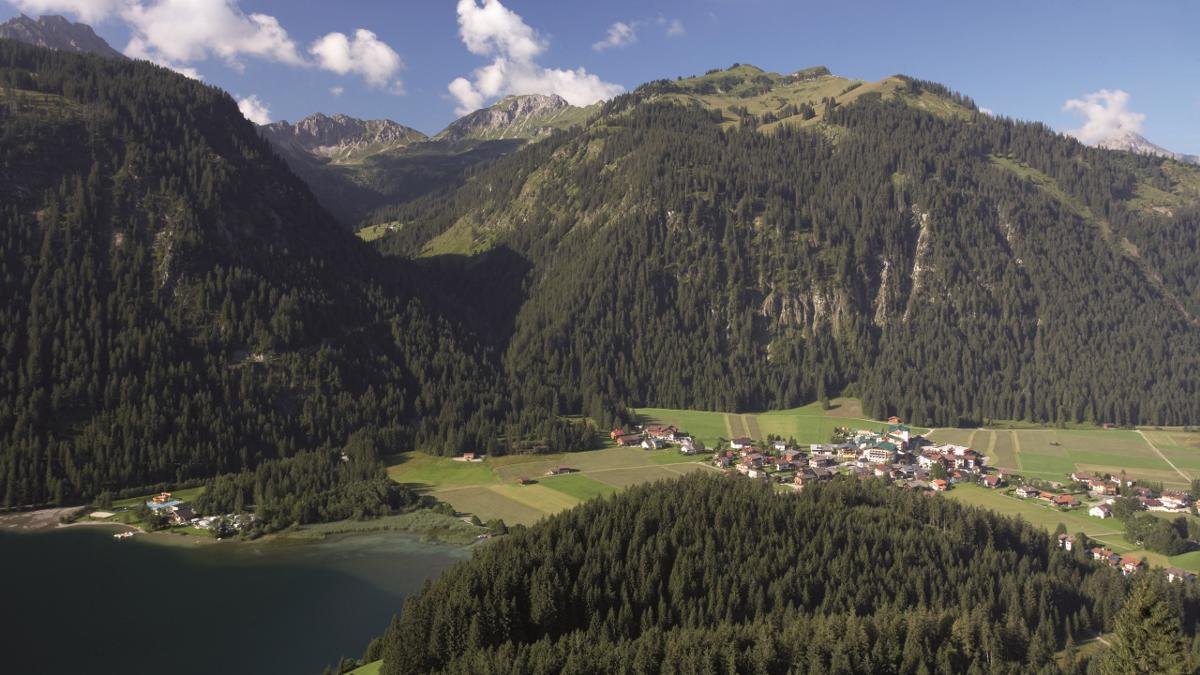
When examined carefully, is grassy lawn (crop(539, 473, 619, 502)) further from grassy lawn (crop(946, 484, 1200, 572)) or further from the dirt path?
the dirt path

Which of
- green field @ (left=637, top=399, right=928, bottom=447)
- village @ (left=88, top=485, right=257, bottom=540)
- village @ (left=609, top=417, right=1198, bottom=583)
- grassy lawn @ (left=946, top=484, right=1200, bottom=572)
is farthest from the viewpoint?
green field @ (left=637, top=399, right=928, bottom=447)

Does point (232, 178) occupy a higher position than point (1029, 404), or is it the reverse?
point (232, 178)

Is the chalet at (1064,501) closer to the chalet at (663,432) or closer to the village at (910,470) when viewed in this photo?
the village at (910,470)

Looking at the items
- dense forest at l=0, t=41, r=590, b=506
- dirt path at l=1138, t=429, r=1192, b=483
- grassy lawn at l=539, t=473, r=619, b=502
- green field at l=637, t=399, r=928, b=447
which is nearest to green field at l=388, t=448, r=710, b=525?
grassy lawn at l=539, t=473, r=619, b=502

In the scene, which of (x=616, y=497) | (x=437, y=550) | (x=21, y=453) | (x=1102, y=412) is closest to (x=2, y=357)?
(x=21, y=453)

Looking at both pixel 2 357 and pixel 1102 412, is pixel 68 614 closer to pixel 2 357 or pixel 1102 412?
pixel 2 357

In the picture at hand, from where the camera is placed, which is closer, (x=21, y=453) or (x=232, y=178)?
(x=21, y=453)

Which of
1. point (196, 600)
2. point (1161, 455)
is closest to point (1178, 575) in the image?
point (1161, 455)
